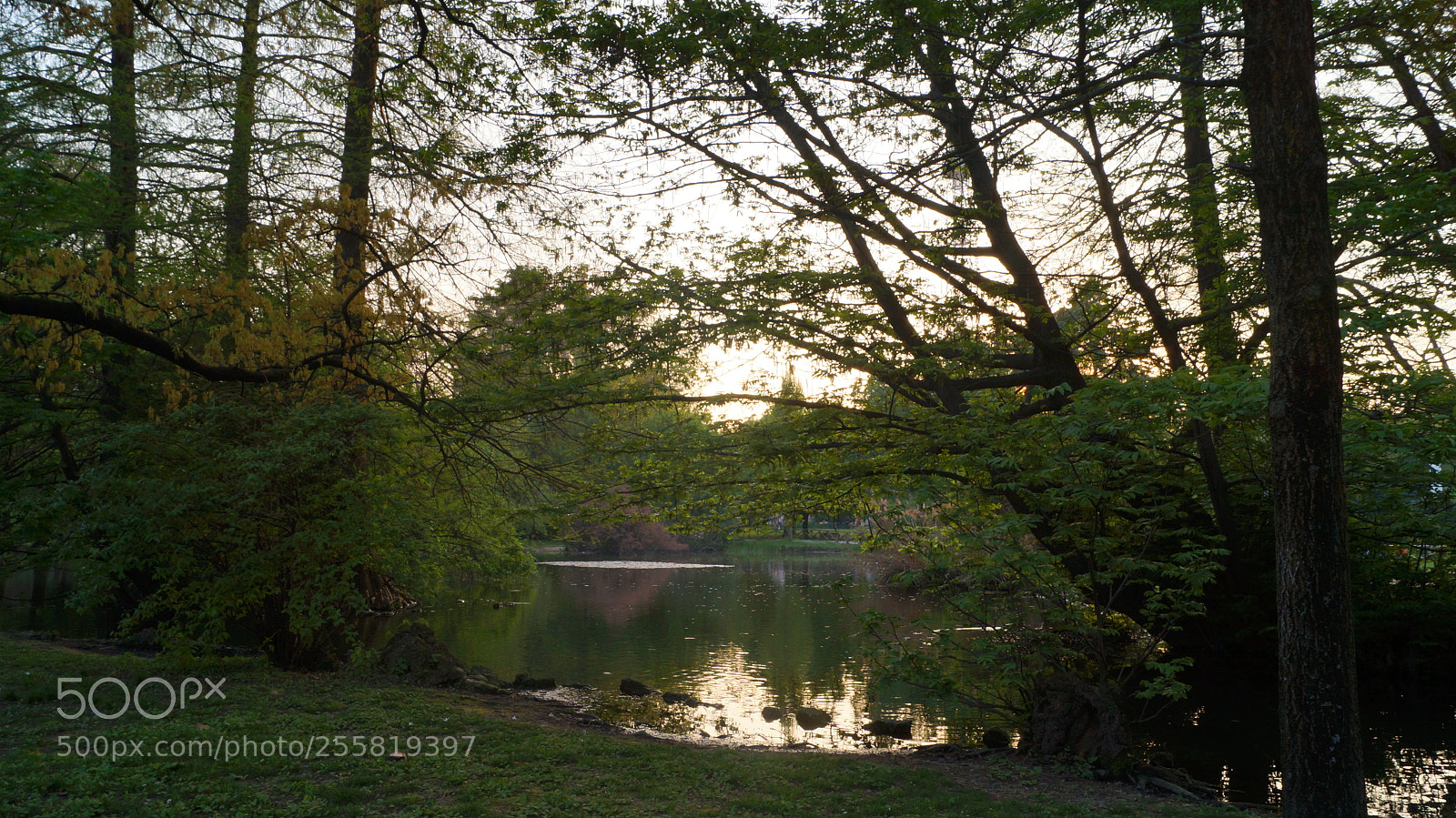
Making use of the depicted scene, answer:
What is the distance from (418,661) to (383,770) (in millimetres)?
4849

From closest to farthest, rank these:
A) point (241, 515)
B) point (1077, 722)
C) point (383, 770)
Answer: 1. point (383, 770)
2. point (1077, 722)
3. point (241, 515)

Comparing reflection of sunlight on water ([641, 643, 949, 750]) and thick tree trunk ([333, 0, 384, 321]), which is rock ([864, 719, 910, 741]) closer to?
reflection of sunlight on water ([641, 643, 949, 750])

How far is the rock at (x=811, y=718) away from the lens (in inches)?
399

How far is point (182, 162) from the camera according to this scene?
35.5 ft

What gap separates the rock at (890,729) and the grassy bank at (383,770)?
2.68 m

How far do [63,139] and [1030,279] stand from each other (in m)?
12.1

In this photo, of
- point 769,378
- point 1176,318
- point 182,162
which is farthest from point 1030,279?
point 182,162

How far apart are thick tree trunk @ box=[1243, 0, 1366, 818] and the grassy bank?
4.59ft

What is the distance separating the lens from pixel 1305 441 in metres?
4.62

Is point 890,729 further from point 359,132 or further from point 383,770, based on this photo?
point 359,132

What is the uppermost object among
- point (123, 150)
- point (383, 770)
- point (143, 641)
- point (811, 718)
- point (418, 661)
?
point (123, 150)

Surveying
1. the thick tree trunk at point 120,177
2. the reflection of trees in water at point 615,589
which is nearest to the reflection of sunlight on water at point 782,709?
the reflection of trees in water at point 615,589

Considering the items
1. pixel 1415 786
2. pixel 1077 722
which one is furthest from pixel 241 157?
pixel 1415 786

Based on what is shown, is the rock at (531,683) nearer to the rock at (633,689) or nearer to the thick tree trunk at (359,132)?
the rock at (633,689)
